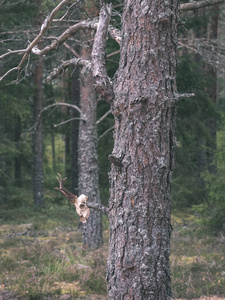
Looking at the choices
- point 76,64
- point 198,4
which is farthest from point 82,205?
point 198,4

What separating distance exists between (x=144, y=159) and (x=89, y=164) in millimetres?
6342

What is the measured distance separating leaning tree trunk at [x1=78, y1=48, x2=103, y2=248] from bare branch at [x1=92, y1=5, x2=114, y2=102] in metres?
5.51

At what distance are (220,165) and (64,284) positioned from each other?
550cm

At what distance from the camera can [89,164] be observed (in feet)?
32.1

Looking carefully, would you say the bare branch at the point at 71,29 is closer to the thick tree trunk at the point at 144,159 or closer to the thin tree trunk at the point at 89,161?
the thick tree trunk at the point at 144,159

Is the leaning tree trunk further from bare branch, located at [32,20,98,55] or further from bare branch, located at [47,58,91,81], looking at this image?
bare branch, located at [32,20,98,55]

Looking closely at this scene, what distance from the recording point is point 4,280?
22.6ft

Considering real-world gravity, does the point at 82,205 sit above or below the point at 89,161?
below

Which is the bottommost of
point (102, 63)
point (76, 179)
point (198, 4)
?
point (76, 179)

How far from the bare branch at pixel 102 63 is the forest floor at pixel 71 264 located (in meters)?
3.60

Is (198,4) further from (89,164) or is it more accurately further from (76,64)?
(89,164)

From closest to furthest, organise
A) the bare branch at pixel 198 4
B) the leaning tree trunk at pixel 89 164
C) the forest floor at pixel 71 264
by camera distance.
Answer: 1. the bare branch at pixel 198 4
2. the forest floor at pixel 71 264
3. the leaning tree trunk at pixel 89 164

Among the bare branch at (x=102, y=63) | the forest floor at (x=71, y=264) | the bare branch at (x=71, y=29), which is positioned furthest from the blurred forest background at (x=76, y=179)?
the bare branch at (x=102, y=63)

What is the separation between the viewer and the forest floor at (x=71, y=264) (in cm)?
631
